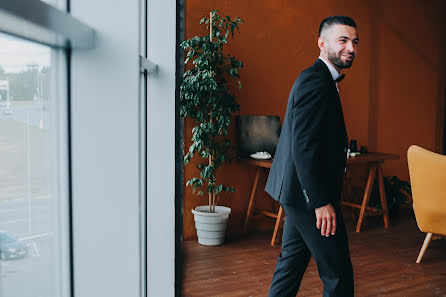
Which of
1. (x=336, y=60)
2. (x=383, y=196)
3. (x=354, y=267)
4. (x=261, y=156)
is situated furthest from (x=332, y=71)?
(x=383, y=196)

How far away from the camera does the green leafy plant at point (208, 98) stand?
4.35 metres

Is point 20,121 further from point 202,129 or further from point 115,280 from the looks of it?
point 202,129

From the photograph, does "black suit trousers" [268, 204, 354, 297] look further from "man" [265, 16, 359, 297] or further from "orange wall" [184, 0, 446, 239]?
"orange wall" [184, 0, 446, 239]

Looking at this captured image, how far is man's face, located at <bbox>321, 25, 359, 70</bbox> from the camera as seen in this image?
2340mm

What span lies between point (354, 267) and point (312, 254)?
6.44 ft

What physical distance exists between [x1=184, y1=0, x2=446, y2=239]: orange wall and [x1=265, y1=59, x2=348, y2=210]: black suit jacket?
2.64 meters

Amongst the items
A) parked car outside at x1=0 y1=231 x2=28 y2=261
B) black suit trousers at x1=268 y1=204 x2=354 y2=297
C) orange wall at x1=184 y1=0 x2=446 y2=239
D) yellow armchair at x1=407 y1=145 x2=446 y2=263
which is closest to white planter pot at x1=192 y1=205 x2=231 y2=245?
orange wall at x1=184 y1=0 x2=446 y2=239

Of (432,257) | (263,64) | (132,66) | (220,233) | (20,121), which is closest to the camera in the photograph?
(20,121)

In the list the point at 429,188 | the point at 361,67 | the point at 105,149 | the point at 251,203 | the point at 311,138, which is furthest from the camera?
the point at 361,67

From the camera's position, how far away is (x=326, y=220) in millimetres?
2150

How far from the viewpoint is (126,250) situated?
3.05 ft

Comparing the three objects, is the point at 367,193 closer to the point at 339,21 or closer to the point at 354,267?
the point at 354,267

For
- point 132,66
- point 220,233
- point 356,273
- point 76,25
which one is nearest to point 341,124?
point 132,66

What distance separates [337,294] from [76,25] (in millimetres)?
1855
